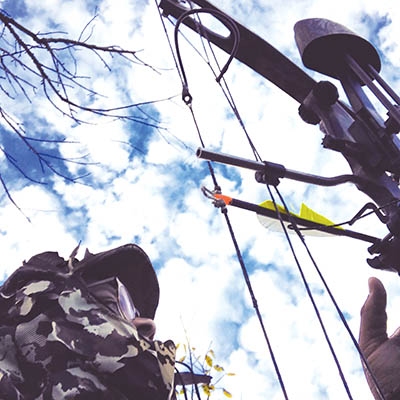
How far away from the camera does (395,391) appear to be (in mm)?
2258

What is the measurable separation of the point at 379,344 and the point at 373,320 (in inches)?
5.3

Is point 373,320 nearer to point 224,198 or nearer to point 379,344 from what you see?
point 379,344

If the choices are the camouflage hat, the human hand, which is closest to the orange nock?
the camouflage hat

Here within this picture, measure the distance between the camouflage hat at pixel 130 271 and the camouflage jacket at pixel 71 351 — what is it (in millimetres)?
186

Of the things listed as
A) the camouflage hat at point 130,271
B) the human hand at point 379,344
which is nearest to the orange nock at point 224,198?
the camouflage hat at point 130,271

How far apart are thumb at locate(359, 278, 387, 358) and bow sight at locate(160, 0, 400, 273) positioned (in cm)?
71

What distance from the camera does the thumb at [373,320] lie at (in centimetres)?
249

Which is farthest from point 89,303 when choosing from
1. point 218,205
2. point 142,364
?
point 218,205

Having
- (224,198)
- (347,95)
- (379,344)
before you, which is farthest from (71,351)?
(347,95)

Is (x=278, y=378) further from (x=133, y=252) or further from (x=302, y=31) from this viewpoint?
(x=302, y=31)

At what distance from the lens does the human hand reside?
230cm

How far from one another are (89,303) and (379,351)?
1665mm

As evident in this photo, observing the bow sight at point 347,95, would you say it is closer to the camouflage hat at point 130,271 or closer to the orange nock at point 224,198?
the orange nock at point 224,198

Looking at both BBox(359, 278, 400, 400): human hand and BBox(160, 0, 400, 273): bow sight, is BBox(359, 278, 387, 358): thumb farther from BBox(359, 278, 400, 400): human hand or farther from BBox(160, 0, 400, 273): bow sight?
BBox(160, 0, 400, 273): bow sight
